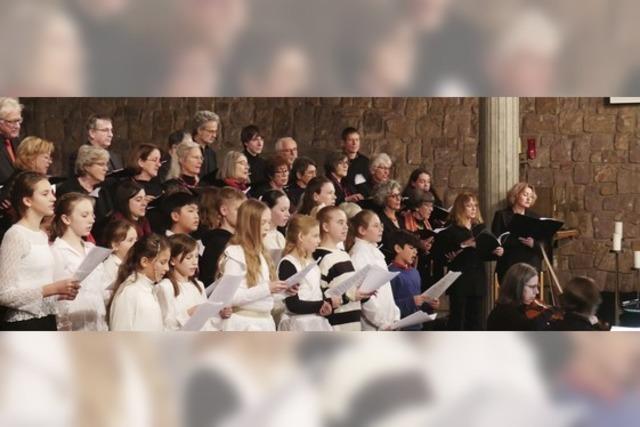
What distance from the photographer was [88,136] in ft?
31.4

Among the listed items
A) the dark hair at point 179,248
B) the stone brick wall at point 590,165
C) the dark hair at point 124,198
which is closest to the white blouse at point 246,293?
the dark hair at point 179,248

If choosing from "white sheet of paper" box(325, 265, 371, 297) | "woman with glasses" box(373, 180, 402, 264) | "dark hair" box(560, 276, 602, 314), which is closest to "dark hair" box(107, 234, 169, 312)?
"white sheet of paper" box(325, 265, 371, 297)

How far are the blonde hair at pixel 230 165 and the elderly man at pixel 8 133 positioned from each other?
113cm

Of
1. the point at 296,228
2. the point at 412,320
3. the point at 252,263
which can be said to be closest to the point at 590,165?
the point at 412,320

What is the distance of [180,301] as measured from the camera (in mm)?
9258

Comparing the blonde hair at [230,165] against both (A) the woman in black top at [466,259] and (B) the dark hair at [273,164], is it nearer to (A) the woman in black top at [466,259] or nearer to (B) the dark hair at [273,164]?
(B) the dark hair at [273,164]

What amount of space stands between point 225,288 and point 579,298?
82.4 inches

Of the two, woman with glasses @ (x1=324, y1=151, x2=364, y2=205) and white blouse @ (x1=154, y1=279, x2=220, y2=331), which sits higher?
woman with glasses @ (x1=324, y1=151, x2=364, y2=205)

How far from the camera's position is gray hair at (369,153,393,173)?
10.1m

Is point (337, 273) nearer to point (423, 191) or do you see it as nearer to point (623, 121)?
point (423, 191)

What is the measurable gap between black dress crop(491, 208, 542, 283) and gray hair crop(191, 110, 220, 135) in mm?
1734

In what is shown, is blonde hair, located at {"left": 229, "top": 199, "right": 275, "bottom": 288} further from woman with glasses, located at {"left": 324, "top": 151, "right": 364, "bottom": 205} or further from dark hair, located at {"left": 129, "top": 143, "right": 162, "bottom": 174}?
woman with glasses, located at {"left": 324, "top": 151, "right": 364, "bottom": 205}

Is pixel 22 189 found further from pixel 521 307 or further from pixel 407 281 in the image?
pixel 521 307

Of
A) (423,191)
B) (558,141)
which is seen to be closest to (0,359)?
(423,191)
